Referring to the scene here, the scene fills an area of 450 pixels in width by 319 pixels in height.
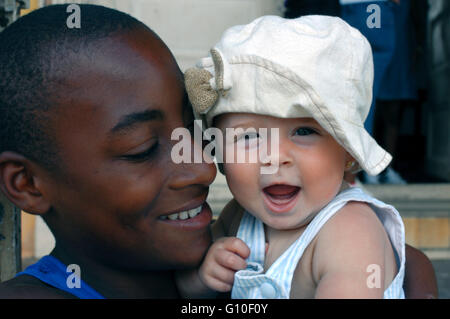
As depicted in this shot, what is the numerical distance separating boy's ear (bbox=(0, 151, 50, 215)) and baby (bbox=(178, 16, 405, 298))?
39 centimetres

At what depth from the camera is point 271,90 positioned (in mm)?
1148

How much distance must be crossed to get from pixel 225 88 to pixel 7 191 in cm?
53

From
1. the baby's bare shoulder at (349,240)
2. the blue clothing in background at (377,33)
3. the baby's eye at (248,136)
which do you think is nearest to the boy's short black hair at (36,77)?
the baby's eye at (248,136)

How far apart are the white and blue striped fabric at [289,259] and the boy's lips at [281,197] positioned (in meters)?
0.07

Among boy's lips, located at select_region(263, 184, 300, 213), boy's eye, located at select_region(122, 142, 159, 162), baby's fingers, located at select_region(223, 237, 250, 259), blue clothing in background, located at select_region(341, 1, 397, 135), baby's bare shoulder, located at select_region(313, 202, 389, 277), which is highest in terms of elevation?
blue clothing in background, located at select_region(341, 1, 397, 135)

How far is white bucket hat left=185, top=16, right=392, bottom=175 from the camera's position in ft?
3.70

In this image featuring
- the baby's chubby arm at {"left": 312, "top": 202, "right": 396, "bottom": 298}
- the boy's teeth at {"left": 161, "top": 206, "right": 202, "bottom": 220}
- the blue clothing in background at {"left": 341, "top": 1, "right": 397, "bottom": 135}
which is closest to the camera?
the baby's chubby arm at {"left": 312, "top": 202, "right": 396, "bottom": 298}

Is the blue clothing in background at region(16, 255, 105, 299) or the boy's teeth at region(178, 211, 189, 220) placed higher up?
the boy's teeth at region(178, 211, 189, 220)

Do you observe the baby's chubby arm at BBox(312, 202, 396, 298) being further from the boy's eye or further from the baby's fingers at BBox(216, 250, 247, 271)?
the boy's eye

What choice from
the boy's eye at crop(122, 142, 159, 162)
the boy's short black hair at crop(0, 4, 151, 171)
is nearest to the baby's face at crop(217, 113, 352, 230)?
the boy's eye at crop(122, 142, 159, 162)

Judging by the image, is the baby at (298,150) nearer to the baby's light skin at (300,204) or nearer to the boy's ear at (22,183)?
the baby's light skin at (300,204)

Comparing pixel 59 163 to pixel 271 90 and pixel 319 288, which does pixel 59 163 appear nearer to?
pixel 271 90

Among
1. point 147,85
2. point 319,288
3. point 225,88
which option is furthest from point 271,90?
point 319,288

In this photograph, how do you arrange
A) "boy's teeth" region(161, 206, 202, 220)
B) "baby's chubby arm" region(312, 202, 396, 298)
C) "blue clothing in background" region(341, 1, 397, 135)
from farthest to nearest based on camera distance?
"blue clothing in background" region(341, 1, 397, 135) → "boy's teeth" region(161, 206, 202, 220) → "baby's chubby arm" region(312, 202, 396, 298)
